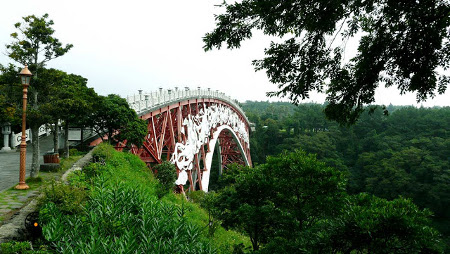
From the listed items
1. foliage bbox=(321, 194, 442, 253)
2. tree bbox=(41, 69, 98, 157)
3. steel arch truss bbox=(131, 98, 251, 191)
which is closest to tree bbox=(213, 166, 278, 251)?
foliage bbox=(321, 194, 442, 253)

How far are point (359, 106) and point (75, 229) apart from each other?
4.57 metres

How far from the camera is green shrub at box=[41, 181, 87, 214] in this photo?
5.59 m

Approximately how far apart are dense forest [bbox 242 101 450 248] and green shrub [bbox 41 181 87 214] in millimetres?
21200

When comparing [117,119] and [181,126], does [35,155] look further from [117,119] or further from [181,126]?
[181,126]

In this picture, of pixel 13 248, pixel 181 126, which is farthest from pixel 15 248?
pixel 181 126

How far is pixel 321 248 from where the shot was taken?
4430mm

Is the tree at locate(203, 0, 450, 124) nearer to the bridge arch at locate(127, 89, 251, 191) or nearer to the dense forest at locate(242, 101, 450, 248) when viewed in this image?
the bridge arch at locate(127, 89, 251, 191)

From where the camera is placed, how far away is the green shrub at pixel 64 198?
5586 mm

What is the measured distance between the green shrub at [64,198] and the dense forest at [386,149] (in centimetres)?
2120

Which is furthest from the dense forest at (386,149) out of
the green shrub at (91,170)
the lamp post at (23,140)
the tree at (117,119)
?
the lamp post at (23,140)

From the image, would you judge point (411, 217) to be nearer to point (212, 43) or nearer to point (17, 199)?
point (212, 43)

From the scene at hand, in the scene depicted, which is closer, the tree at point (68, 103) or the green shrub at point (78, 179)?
the green shrub at point (78, 179)

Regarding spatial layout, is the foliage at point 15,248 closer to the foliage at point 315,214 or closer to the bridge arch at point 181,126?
the foliage at point 315,214

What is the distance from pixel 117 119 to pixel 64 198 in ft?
21.2
